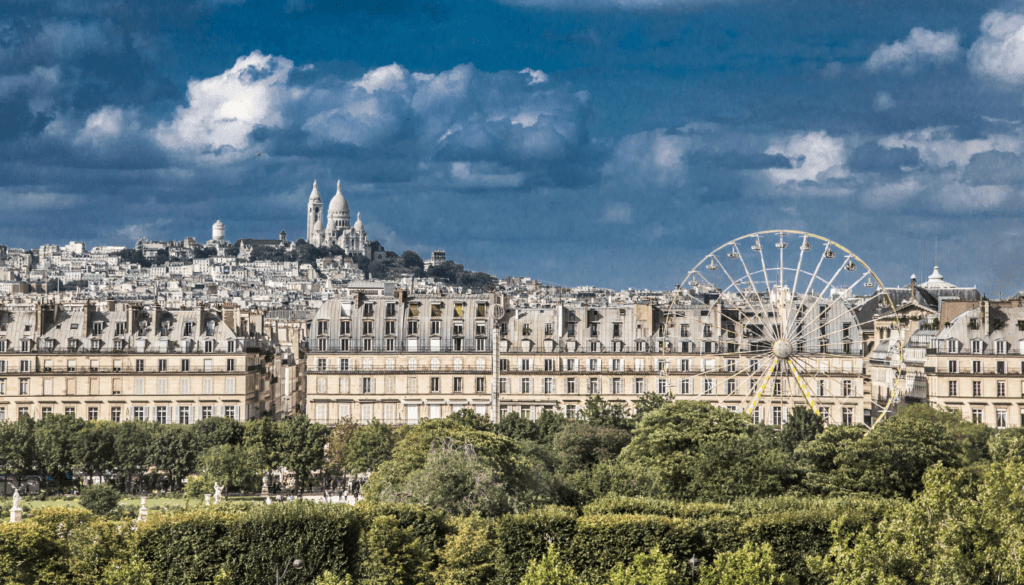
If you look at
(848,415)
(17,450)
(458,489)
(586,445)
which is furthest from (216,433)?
(848,415)

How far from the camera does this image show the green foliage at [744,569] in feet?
112

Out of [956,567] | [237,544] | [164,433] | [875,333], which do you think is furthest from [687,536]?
[875,333]

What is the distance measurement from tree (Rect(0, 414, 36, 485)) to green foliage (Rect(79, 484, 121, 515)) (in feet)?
48.0

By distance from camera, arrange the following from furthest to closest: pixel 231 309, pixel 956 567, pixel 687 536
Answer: pixel 231 309, pixel 687 536, pixel 956 567

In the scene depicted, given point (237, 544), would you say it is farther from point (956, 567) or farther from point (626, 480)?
point (956, 567)

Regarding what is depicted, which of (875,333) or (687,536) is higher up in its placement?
(875,333)

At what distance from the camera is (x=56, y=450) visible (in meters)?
68.6

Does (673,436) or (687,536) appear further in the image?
(673,436)

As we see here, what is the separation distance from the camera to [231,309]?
299 ft

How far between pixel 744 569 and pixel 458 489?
12.1 m

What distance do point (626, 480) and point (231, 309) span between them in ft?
159

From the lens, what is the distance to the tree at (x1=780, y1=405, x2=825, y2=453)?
65125mm

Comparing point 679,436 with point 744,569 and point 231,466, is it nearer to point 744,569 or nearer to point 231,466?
point 744,569

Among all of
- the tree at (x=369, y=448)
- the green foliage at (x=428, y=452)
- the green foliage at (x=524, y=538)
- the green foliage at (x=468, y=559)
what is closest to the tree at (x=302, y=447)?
the tree at (x=369, y=448)
